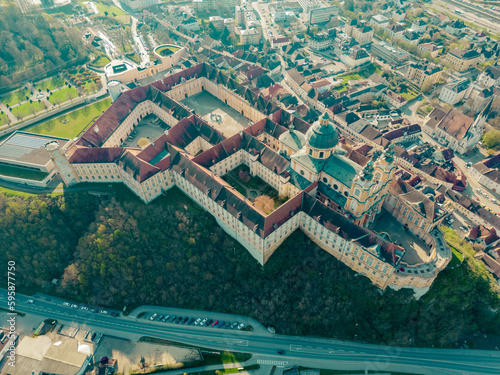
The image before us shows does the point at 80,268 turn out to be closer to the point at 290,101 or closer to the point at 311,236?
the point at 311,236

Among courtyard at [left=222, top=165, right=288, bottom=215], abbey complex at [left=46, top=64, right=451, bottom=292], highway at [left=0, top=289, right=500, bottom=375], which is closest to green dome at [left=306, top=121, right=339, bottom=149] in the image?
abbey complex at [left=46, top=64, right=451, bottom=292]

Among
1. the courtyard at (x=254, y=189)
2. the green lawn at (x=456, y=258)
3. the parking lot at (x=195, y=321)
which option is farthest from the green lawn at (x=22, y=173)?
the green lawn at (x=456, y=258)

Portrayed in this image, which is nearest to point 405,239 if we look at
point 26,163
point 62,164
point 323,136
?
point 323,136

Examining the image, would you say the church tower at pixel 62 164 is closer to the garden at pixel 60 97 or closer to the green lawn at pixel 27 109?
the green lawn at pixel 27 109

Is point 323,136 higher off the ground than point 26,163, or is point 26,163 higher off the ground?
point 323,136

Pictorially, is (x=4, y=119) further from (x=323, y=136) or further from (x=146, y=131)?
(x=323, y=136)
